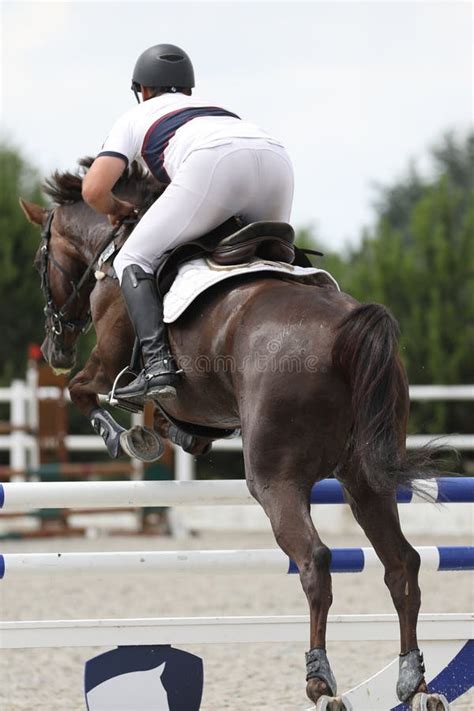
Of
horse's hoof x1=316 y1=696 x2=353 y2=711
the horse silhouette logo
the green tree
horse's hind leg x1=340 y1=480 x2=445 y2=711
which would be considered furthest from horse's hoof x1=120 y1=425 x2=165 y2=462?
the green tree

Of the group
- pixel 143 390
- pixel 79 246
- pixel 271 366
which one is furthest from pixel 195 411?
pixel 79 246

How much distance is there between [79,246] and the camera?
544 centimetres

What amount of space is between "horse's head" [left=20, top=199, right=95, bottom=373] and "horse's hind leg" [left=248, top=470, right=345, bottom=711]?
1799mm

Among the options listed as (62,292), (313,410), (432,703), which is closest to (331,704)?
(432,703)

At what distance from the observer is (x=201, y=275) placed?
433cm

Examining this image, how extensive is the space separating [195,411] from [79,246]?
132cm

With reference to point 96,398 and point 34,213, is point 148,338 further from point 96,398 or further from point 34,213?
point 34,213

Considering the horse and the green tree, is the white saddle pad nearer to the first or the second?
the horse

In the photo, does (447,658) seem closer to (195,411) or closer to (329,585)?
(329,585)

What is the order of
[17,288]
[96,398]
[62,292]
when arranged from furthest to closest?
[17,288]
[62,292]
[96,398]

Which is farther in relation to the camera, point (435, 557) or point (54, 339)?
point (54, 339)

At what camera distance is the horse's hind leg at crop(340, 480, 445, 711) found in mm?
4000

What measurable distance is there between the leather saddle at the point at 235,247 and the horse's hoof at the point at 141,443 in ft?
1.85

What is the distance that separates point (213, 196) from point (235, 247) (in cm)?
23
